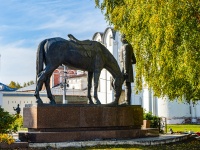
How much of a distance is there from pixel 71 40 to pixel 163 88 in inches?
145

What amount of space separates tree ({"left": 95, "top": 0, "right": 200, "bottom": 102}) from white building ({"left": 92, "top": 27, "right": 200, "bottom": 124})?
24.2m

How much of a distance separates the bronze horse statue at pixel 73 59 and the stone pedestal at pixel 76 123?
0.45 m

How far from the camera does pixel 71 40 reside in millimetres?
11914

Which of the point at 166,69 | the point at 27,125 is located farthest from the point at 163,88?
the point at 27,125

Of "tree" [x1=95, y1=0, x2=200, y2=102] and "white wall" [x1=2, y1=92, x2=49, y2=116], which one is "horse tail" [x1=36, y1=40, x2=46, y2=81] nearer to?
"tree" [x1=95, y1=0, x2=200, y2=102]

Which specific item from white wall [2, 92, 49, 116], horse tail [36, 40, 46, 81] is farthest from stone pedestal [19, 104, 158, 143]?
white wall [2, 92, 49, 116]

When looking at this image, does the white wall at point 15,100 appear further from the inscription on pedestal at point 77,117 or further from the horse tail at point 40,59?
the horse tail at point 40,59

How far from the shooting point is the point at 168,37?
9945 millimetres

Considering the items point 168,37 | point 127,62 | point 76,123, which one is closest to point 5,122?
point 76,123

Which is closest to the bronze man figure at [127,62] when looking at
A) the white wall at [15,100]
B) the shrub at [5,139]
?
the shrub at [5,139]

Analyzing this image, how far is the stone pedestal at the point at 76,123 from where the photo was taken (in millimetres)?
10789

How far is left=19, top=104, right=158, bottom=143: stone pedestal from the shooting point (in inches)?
425

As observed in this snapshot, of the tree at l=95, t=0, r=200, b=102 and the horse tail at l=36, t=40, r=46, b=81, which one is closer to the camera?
the tree at l=95, t=0, r=200, b=102

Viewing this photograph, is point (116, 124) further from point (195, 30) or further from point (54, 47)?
point (195, 30)
